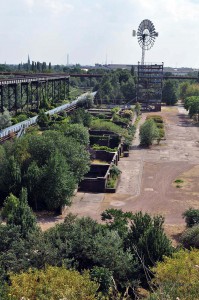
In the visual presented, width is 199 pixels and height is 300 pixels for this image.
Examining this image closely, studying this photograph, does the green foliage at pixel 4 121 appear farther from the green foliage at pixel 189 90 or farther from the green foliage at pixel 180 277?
the green foliage at pixel 189 90

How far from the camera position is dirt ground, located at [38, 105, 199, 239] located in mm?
31519

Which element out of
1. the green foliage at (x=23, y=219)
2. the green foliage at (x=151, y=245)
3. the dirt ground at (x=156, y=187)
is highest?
the green foliage at (x=23, y=219)

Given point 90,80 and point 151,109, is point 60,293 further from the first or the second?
point 90,80

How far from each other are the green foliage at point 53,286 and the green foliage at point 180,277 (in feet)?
8.83

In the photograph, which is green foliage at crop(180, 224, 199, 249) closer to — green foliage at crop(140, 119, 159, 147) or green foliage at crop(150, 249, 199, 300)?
green foliage at crop(150, 249, 199, 300)

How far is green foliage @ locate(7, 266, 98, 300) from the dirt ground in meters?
12.9

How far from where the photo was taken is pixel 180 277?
50.4ft

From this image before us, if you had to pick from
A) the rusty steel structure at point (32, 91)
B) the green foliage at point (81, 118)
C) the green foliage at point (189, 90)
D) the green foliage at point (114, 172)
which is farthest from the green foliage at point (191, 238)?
the green foliage at point (189, 90)

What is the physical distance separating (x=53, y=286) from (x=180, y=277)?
5.20 meters

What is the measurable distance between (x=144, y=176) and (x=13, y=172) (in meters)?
17.1

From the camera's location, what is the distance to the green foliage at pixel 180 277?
1383 cm

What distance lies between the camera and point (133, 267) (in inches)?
750

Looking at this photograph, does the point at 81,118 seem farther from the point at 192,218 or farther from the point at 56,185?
the point at 192,218

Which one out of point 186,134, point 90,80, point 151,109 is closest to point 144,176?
point 186,134
